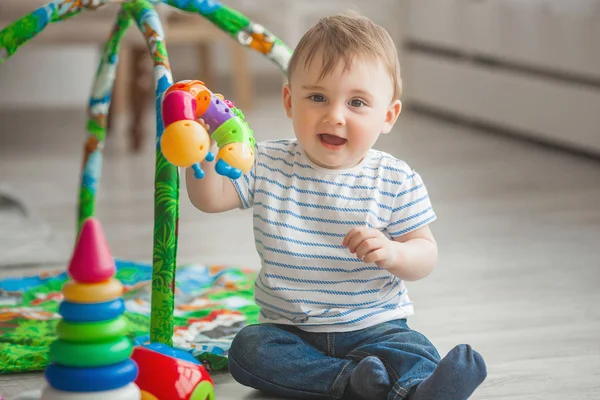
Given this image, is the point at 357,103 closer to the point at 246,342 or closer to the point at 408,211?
the point at 408,211

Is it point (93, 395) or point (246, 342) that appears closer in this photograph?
point (93, 395)

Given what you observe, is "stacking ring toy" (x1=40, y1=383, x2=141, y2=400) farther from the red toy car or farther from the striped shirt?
the striped shirt

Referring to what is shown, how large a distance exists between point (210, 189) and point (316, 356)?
0.25 metres

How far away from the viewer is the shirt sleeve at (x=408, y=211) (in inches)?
48.3

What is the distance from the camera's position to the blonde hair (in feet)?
3.88

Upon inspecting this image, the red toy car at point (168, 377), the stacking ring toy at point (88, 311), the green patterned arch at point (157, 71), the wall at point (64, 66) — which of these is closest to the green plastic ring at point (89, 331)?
the stacking ring toy at point (88, 311)

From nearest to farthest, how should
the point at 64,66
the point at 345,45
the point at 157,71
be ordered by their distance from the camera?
the point at 345,45
the point at 157,71
the point at 64,66

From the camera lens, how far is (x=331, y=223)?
4.03ft

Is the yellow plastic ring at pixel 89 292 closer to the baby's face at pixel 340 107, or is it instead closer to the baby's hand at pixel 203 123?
the baby's hand at pixel 203 123

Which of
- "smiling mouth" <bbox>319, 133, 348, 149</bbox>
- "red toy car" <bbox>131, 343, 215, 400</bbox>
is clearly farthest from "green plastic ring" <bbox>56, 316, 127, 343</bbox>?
"smiling mouth" <bbox>319, 133, 348, 149</bbox>

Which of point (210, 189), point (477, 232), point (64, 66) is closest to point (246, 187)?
point (210, 189)

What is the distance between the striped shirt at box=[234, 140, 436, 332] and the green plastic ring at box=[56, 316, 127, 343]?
33cm

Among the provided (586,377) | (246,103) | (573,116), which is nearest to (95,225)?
(586,377)

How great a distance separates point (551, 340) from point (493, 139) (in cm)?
197
